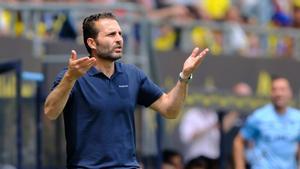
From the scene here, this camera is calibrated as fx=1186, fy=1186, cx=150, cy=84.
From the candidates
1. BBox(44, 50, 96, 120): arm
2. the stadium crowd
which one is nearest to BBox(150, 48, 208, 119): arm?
BBox(44, 50, 96, 120): arm

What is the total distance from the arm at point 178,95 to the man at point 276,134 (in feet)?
13.5

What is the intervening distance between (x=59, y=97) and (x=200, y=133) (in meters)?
8.06

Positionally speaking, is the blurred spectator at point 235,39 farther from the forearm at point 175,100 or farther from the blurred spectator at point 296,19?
the forearm at point 175,100

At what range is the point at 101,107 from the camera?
26.1 ft

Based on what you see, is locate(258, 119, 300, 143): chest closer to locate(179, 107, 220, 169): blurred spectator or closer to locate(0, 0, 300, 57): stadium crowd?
locate(179, 107, 220, 169): blurred spectator

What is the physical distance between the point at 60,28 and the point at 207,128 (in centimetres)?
240

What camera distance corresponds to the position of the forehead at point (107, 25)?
317 inches

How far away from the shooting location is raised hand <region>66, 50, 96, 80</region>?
7.55m

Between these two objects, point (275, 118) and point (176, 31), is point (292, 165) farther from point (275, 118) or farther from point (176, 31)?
point (176, 31)

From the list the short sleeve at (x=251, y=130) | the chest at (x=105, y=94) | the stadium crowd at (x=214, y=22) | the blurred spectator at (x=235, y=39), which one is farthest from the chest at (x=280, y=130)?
the blurred spectator at (x=235, y=39)

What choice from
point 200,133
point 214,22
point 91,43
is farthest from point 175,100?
point 214,22

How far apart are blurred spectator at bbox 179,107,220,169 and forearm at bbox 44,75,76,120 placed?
22.8ft

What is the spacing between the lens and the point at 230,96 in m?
14.9

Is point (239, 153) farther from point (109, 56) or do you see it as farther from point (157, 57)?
point (109, 56)
